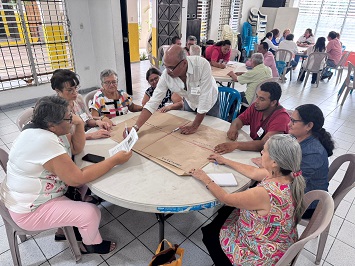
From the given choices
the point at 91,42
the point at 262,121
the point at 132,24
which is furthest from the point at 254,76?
the point at 132,24

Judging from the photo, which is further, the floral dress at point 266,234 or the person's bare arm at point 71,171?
the person's bare arm at point 71,171

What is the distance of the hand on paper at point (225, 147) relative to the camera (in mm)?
1733

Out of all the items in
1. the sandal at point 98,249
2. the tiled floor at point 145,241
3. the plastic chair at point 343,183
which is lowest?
the tiled floor at point 145,241

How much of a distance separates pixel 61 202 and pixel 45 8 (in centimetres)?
450

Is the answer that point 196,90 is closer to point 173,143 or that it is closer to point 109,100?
point 173,143

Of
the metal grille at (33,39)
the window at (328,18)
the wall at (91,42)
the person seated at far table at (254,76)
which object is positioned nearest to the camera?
the person seated at far table at (254,76)

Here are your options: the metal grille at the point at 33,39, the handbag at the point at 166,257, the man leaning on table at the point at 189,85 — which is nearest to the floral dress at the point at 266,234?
the handbag at the point at 166,257

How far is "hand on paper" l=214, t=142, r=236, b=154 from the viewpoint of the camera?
5.69ft

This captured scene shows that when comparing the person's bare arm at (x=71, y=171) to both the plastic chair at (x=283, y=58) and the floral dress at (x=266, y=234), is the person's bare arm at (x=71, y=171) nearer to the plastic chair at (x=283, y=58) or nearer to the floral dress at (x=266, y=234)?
the floral dress at (x=266, y=234)

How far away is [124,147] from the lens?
1.64 metres

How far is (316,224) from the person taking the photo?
1.19 meters

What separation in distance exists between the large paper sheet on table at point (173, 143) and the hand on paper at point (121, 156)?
15 centimetres

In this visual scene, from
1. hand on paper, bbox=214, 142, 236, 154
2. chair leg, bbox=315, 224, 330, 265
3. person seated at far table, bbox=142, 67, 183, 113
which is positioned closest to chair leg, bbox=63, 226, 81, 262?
hand on paper, bbox=214, 142, 236, 154

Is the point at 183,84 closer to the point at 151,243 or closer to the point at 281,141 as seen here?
the point at 281,141
